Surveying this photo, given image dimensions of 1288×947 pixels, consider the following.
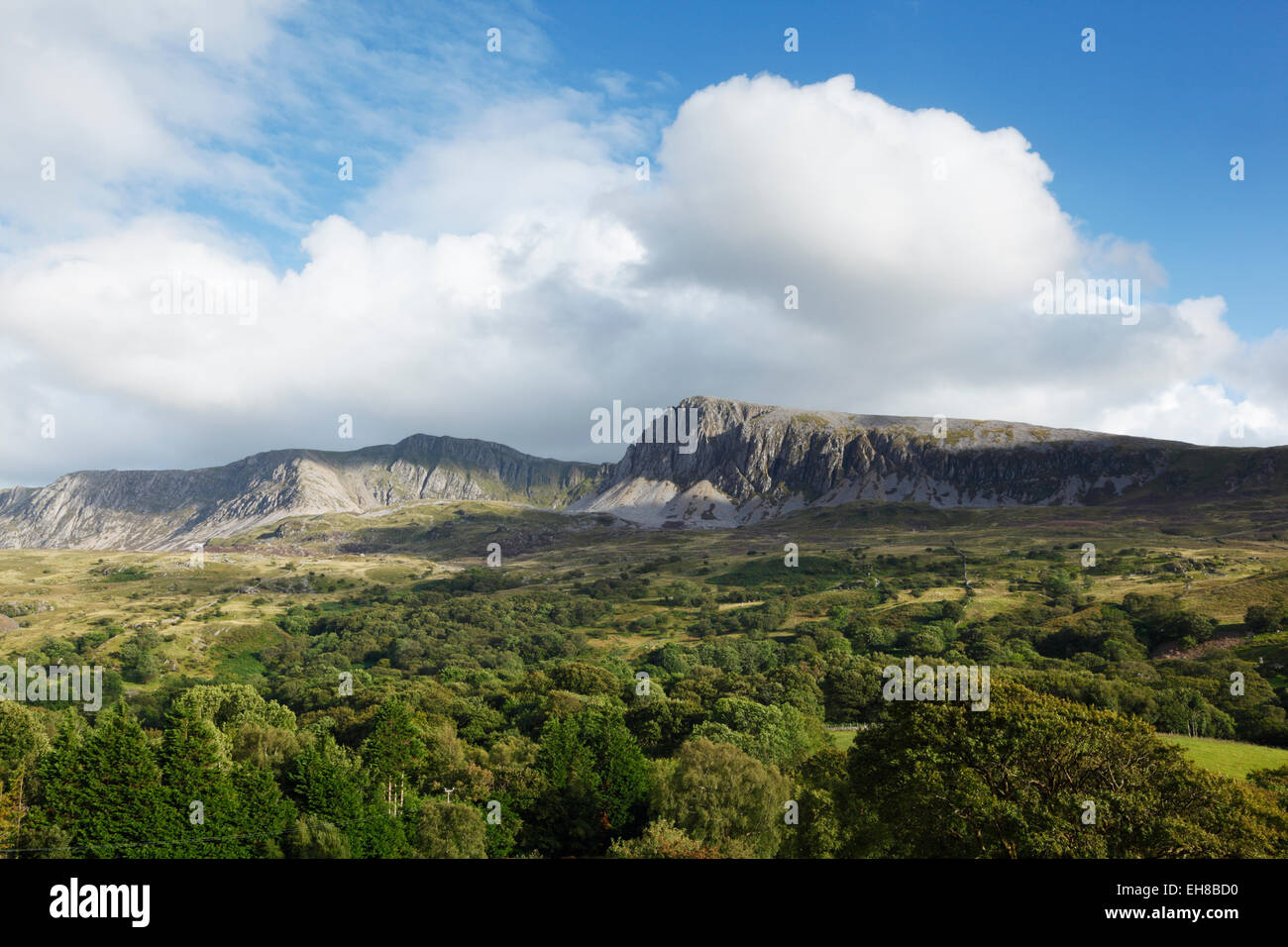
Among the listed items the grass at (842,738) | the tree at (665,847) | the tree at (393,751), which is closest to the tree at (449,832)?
the tree at (393,751)

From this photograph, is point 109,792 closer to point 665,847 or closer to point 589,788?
point 589,788

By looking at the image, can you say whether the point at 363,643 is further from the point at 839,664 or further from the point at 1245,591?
the point at 1245,591

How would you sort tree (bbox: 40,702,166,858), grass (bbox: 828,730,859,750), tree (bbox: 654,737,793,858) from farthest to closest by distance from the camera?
1. grass (bbox: 828,730,859,750)
2. tree (bbox: 40,702,166,858)
3. tree (bbox: 654,737,793,858)

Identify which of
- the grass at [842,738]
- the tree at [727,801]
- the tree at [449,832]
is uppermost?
the tree at [727,801]

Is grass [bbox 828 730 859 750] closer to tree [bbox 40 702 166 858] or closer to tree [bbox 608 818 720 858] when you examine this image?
tree [bbox 608 818 720 858]

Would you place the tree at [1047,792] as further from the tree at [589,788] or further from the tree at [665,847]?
the tree at [589,788]

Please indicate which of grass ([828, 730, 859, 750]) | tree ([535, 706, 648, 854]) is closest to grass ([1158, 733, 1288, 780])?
grass ([828, 730, 859, 750])

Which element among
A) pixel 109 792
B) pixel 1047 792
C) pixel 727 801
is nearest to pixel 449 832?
pixel 727 801

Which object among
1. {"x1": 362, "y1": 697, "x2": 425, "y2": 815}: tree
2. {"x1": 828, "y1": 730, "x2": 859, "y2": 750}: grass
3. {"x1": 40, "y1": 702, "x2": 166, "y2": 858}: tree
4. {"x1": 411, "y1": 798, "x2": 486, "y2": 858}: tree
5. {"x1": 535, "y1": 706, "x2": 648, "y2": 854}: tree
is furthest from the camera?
{"x1": 828, "y1": 730, "x2": 859, "y2": 750}: grass
